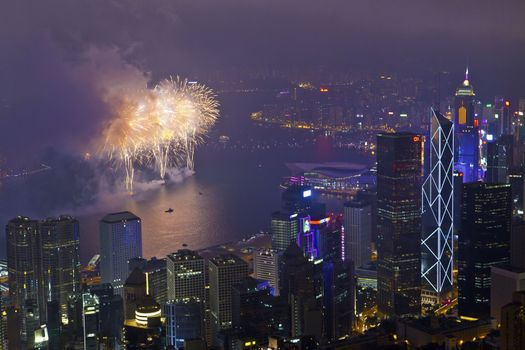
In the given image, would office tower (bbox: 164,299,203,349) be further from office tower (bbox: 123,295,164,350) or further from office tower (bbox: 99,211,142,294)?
office tower (bbox: 99,211,142,294)

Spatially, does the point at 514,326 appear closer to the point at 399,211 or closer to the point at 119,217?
the point at 399,211

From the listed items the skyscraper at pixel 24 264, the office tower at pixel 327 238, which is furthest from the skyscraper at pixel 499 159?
the skyscraper at pixel 24 264

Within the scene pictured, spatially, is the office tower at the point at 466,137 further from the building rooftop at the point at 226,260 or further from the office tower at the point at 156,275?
the office tower at the point at 156,275

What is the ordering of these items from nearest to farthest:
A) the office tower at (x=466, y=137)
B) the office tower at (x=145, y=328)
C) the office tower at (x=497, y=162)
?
the office tower at (x=145, y=328), the office tower at (x=497, y=162), the office tower at (x=466, y=137)

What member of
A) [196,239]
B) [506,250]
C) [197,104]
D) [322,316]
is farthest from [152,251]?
[506,250]

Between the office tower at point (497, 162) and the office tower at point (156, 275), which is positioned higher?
the office tower at point (497, 162)

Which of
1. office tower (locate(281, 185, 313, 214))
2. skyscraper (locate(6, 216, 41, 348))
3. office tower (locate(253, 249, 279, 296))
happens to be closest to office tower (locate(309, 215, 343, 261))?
office tower (locate(281, 185, 313, 214))

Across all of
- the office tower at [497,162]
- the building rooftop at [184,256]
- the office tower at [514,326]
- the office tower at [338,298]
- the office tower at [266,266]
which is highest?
the office tower at [497,162]
